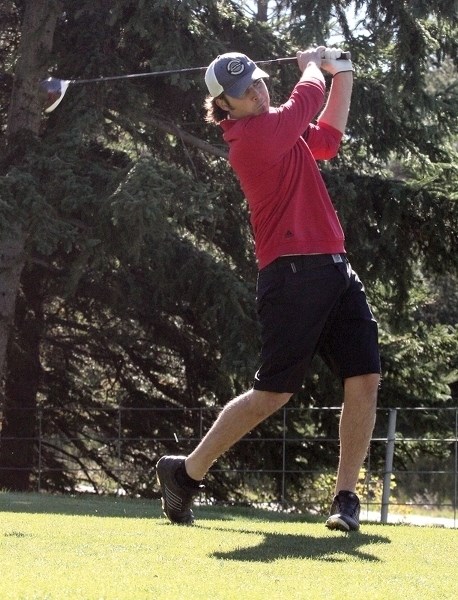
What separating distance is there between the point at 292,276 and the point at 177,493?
3.48 feet

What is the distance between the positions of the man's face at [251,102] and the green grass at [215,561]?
166cm

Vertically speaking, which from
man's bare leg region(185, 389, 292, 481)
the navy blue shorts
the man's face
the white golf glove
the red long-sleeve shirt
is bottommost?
man's bare leg region(185, 389, 292, 481)

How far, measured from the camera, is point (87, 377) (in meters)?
15.1

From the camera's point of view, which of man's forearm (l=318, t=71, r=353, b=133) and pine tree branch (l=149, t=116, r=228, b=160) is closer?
man's forearm (l=318, t=71, r=353, b=133)

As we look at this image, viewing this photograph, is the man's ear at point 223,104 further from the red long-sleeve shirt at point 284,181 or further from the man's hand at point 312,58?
the man's hand at point 312,58

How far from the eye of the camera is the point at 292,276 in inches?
182

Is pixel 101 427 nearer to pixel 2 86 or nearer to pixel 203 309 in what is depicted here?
pixel 203 309

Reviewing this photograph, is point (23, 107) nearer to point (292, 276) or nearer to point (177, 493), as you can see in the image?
point (177, 493)

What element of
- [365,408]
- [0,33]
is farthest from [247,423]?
[0,33]

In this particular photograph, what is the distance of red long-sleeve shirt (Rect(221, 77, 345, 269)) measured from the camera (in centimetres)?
462

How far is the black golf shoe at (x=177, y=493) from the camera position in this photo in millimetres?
4922

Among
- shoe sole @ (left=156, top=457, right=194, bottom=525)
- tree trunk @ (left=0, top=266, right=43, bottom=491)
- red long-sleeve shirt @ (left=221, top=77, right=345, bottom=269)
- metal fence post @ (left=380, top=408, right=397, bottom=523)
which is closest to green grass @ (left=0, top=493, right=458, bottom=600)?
shoe sole @ (left=156, top=457, right=194, bottom=525)

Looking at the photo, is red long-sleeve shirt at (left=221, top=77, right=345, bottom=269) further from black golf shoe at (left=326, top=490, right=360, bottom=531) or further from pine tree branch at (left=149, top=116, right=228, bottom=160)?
pine tree branch at (left=149, top=116, right=228, bottom=160)

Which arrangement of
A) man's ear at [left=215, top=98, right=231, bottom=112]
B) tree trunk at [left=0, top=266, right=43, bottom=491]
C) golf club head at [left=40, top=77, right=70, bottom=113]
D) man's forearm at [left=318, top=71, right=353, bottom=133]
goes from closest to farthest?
man's ear at [left=215, top=98, right=231, bottom=112]
man's forearm at [left=318, top=71, right=353, bottom=133]
golf club head at [left=40, top=77, right=70, bottom=113]
tree trunk at [left=0, top=266, right=43, bottom=491]
